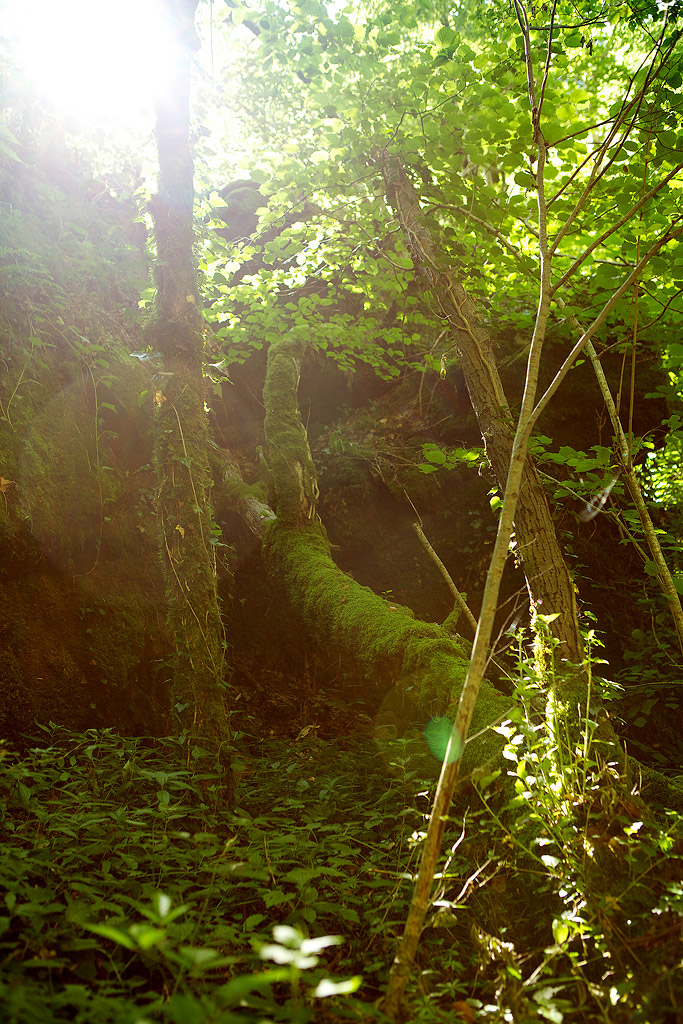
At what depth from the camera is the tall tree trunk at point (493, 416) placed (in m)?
3.12

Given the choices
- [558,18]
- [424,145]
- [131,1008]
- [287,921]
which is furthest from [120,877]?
[558,18]

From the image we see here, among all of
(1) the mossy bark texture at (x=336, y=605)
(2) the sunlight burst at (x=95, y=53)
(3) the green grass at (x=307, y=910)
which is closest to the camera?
(3) the green grass at (x=307, y=910)

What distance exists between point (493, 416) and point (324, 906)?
2825 mm

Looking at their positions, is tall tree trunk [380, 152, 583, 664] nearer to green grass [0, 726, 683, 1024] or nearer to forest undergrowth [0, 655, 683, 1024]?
forest undergrowth [0, 655, 683, 1024]

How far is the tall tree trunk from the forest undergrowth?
2.43 feet

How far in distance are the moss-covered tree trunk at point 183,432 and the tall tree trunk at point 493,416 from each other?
1502mm

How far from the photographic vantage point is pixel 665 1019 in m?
1.39

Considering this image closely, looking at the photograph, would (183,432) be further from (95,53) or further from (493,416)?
(95,53)

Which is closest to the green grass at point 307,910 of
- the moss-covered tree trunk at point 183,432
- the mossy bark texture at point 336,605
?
the moss-covered tree trunk at point 183,432

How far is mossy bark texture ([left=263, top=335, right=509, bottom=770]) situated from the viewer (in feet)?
12.1

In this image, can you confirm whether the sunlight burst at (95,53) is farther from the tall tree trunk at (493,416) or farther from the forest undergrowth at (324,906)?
the forest undergrowth at (324,906)

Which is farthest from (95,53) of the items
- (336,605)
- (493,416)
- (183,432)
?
(336,605)

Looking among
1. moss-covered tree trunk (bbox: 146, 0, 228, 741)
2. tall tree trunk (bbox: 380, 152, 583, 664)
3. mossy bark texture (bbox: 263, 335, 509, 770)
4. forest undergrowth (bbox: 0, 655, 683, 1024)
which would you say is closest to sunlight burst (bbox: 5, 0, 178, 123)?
moss-covered tree trunk (bbox: 146, 0, 228, 741)

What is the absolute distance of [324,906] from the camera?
A: 1.75 meters
